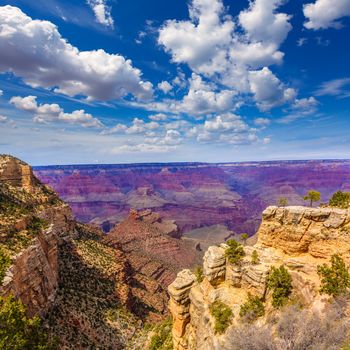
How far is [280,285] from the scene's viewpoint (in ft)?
80.6

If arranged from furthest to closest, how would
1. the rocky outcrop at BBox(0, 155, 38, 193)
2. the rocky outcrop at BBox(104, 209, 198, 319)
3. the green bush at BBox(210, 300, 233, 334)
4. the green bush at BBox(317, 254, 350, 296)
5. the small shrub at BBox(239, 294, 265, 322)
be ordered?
the rocky outcrop at BBox(104, 209, 198, 319) → the rocky outcrop at BBox(0, 155, 38, 193) → the green bush at BBox(210, 300, 233, 334) → the small shrub at BBox(239, 294, 265, 322) → the green bush at BBox(317, 254, 350, 296)

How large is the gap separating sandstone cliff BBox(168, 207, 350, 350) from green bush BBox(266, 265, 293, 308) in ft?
1.64

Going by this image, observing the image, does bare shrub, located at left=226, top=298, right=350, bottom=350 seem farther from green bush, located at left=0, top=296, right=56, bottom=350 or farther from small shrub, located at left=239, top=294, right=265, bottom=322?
green bush, located at left=0, top=296, right=56, bottom=350

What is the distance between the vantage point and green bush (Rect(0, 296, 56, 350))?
856 inches

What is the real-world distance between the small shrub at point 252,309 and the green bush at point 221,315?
1123 millimetres

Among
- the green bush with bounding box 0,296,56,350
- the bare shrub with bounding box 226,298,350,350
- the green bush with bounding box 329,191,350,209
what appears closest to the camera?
the bare shrub with bounding box 226,298,350,350

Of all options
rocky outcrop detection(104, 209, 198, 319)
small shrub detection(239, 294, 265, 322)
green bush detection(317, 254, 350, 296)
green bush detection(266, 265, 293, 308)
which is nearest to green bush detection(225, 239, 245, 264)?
A: green bush detection(266, 265, 293, 308)

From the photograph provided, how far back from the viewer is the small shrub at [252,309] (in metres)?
23.6

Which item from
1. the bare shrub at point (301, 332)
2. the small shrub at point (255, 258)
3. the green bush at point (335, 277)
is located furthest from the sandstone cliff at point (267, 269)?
the bare shrub at point (301, 332)

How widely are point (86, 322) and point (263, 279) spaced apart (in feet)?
101

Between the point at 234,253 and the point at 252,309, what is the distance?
560cm

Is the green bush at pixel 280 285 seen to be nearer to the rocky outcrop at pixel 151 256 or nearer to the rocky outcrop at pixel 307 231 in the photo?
the rocky outcrop at pixel 307 231

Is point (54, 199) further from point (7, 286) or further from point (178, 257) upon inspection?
point (178, 257)

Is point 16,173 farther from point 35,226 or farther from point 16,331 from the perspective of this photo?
point 16,331
